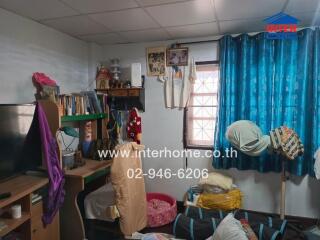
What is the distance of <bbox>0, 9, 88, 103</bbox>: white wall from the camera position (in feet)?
7.06

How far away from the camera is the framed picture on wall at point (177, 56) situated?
3.06 meters

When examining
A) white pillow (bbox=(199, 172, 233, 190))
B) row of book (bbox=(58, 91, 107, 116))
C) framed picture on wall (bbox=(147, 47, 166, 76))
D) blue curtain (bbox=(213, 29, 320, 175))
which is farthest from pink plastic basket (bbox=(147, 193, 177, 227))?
framed picture on wall (bbox=(147, 47, 166, 76))

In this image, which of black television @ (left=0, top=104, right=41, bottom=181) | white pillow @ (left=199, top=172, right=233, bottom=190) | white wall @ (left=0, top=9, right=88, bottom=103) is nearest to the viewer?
black television @ (left=0, top=104, right=41, bottom=181)

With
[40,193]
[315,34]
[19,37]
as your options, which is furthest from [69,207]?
[315,34]

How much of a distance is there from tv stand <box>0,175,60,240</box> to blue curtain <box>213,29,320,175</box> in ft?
6.34

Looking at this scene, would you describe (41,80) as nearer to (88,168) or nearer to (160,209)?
(88,168)

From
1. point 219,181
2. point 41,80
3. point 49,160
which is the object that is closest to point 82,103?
point 41,80

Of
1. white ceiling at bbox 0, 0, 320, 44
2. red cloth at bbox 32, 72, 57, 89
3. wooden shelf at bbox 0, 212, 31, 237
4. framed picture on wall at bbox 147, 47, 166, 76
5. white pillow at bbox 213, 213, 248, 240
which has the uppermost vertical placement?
white ceiling at bbox 0, 0, 320, 44

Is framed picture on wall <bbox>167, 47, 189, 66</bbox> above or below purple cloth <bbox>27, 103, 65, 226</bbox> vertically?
above

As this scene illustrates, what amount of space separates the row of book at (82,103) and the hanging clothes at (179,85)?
83 centimetres

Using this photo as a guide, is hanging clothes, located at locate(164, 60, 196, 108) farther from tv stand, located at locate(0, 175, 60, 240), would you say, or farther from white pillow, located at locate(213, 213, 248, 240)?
tv stand, located at locate(0, 175, 60, 240)

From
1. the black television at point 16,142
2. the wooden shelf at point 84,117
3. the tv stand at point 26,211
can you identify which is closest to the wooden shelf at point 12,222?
the tv stand at point 26,211

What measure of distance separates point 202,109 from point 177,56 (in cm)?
74

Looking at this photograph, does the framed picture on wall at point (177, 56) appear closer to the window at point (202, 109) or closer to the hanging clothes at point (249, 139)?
the window at point (202, 109)
